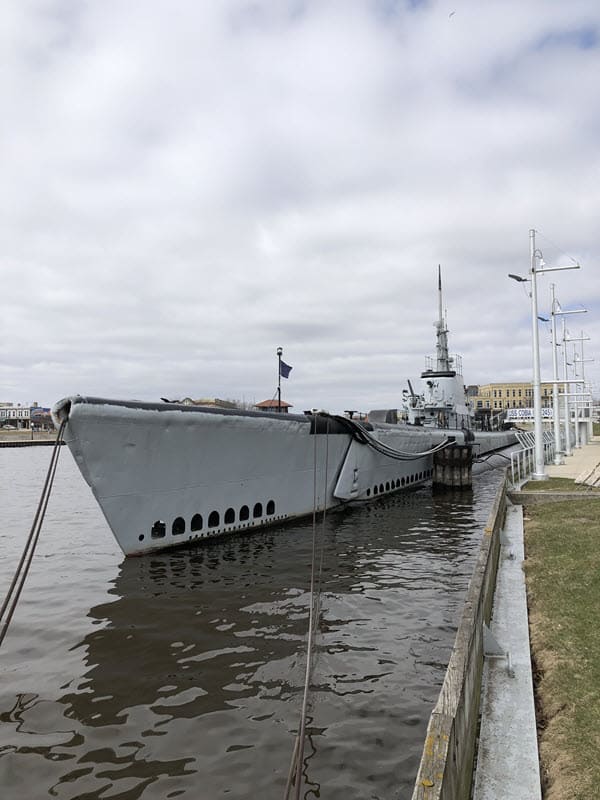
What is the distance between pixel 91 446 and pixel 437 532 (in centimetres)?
772

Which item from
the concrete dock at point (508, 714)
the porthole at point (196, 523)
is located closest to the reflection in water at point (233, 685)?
the concrete dock at point (508, 714)

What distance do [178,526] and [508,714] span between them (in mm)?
7025

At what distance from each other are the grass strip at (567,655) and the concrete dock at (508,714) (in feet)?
0.26

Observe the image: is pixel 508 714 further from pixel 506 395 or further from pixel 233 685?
pixel 506 395

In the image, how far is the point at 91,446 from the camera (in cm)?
842

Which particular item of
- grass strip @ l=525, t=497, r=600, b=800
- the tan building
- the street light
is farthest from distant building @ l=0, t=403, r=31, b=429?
grass strip @ l=525, t=497, r=600, b=800

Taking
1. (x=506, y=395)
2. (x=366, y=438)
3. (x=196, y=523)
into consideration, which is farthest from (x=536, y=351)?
(x=506, y=395)

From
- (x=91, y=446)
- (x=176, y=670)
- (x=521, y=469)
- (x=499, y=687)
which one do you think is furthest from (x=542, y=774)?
(x=521, y=469)

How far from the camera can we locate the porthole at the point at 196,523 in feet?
33.7

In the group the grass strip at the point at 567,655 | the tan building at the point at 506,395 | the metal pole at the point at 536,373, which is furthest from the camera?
the tan building at the point at 506,395

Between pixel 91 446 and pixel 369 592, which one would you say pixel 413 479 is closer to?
pixel 369 592

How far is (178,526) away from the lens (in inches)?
392

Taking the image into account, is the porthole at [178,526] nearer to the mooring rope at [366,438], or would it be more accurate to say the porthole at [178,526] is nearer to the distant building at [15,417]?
the mooring rope at [366,438]

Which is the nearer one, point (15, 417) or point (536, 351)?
point (536, 351)
